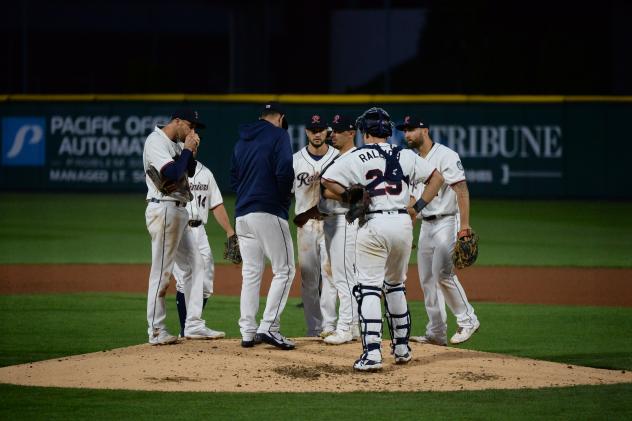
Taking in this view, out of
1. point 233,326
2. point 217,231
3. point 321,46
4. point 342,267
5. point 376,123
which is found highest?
point 321,46

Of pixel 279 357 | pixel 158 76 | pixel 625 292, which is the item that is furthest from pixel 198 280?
pixel 158 76

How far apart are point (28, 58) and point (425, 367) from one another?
3560cm

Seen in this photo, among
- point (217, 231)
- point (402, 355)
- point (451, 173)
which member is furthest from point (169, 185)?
point (217, 231)

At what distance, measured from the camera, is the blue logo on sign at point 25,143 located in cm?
2642

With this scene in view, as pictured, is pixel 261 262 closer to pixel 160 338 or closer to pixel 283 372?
pixel 160 338

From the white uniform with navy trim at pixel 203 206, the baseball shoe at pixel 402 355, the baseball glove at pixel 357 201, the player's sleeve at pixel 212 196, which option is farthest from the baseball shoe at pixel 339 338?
the player's sleeve at pixel 212 196

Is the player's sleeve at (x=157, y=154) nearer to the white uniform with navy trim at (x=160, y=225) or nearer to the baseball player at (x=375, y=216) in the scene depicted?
the white uniform with navy trim at (x=160, y=225)

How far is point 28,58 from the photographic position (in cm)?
4119

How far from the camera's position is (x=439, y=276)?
9367 mm

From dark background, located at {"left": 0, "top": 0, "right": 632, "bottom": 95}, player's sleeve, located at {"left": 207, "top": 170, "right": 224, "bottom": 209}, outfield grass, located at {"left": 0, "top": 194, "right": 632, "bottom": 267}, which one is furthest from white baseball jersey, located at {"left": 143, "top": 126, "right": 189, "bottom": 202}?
dark background, located at {"left": 0, "top": 0, "right": 632, "bottom": 95}

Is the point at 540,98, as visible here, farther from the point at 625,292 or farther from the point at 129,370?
the point at 129,370

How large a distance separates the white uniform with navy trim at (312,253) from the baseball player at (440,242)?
759mm

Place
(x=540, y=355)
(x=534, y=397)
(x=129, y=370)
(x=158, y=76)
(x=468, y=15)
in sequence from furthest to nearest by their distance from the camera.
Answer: (x=468, y=15)
(x=158, y=76)
(x=540, y=355)
(x=129, y=370)
(x=534, y=397)

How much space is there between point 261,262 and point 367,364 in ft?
4.54
